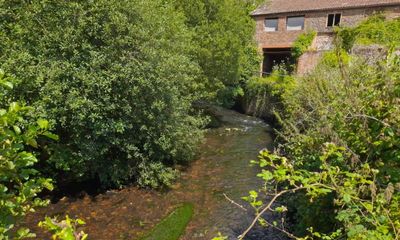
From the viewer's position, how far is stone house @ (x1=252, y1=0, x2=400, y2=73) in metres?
25.5

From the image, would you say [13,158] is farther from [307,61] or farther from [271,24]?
[271,24]

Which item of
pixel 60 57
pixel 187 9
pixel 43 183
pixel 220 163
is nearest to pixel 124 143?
pixel 60 57

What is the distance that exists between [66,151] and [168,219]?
4.16m

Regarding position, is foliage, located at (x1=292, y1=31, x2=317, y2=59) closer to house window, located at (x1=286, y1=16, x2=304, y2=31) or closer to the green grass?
house window, located at (x1=286, y1=16, x2=304, y2=31)

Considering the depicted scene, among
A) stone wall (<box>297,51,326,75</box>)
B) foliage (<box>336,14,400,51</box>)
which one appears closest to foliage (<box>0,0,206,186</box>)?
foliage (<box>336,14,400,51</box>)

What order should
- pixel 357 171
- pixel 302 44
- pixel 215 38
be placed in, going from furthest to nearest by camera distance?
pixel 302 44 < pixel 215 38 < pixel 357 171

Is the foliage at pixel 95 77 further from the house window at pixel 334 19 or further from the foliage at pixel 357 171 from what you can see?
the house window at pixel 334 19

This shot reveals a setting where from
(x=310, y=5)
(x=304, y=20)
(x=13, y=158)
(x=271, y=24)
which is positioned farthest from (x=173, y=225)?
(x=310, y=5)

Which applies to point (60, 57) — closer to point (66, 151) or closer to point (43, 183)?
point (66, 151)

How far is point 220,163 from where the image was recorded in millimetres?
14695

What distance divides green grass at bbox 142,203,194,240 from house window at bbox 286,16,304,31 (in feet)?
79.9

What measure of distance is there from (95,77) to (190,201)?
5.48m

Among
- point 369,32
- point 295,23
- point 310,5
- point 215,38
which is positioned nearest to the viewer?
point 215,38

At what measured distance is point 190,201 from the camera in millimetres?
11102
